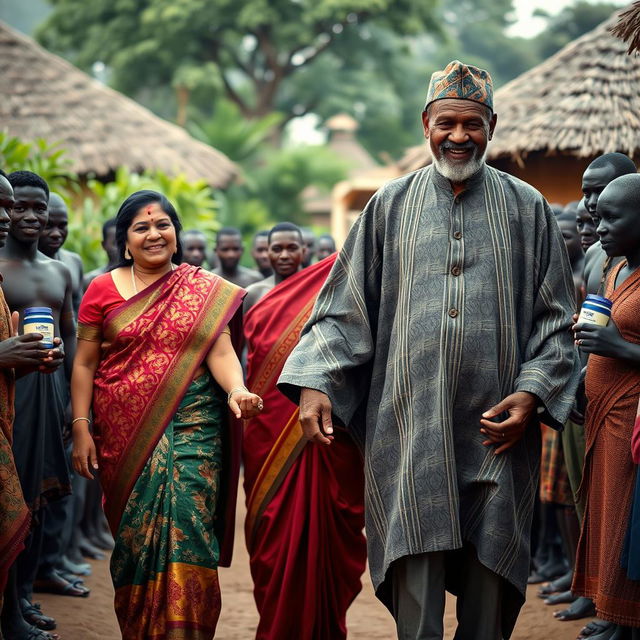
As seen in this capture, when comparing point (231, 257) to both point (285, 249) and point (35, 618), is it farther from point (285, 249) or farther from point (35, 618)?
point (35, 618)

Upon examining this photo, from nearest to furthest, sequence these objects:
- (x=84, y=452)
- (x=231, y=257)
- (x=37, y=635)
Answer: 1. (x=84, y=452)
2. (x=37, y=635)
3. (x=231, y=257)

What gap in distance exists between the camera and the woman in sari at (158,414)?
17.5 feet

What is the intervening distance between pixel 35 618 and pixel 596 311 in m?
3.60

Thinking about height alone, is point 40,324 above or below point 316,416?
above

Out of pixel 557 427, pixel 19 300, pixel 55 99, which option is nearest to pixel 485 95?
pixel 557 427

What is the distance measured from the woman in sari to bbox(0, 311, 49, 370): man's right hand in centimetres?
75

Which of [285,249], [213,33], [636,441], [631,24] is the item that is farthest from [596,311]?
[213,33]

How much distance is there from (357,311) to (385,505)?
851mm

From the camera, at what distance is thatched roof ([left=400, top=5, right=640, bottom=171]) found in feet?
39.5

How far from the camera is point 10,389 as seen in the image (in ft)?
16.5

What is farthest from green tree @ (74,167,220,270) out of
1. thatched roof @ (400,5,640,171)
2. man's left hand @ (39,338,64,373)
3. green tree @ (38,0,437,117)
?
green tree @ (38,0,437,117)

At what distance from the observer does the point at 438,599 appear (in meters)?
4.56

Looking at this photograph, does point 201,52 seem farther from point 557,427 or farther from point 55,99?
point 557,427

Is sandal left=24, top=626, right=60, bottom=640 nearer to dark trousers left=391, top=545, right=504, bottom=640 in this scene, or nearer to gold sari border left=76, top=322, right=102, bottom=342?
gold sari border left=76, top=322, right=102, bottom=342
